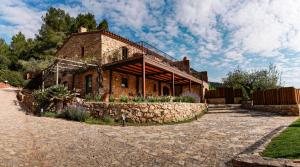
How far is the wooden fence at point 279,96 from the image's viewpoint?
17531 millimetres

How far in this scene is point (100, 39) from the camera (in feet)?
70.4

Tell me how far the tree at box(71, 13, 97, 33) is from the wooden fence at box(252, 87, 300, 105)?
28.3m

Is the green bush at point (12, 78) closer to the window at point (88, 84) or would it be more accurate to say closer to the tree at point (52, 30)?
the tree at point (52, 30)

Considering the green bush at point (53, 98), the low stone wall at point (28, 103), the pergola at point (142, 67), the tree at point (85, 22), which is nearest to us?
the green bush at point (53, 98)

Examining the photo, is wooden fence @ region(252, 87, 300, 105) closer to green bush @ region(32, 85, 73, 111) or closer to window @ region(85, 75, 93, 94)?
window @ region(85, 75, 93, 94)

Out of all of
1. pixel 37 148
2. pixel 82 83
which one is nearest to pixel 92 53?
pixel 82 83

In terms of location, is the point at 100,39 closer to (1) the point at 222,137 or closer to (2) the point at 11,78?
(1) the point at 222,137

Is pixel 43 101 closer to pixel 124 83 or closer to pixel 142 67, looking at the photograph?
pixel 142 67

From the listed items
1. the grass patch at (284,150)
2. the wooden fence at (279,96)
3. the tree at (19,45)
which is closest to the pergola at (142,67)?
the wooden fence at (279,96)

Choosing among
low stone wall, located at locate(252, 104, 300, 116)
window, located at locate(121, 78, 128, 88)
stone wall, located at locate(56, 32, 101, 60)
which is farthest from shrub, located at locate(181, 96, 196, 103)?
stone wall, located at locate(56, 32, 101, 60)

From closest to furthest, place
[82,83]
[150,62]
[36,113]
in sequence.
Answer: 1. [36,113]
2. [150,62]
3. [82,83]

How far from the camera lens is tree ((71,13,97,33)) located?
1561 inches

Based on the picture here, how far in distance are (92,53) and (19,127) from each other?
13205mm

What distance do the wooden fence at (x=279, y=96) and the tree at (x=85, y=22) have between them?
93.0 feet
